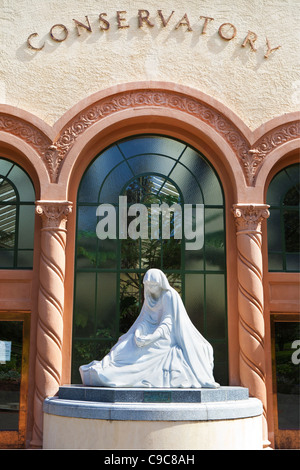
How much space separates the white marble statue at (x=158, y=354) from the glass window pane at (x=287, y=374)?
376 cm

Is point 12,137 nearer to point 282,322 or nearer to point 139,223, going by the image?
point 139,223

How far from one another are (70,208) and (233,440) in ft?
19.9

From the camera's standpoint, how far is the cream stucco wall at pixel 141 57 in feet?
39.8

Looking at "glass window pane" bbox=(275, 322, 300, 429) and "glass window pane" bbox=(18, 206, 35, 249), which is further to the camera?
"glass window pane" bbox=(18, 206, 35, 249)

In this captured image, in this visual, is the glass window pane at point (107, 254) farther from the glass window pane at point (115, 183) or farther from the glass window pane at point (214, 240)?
the glass window pane at point (214, 240)

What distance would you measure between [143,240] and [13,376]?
14.1ft

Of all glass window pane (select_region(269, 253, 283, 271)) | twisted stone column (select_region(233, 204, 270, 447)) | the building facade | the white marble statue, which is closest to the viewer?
the white marble statue

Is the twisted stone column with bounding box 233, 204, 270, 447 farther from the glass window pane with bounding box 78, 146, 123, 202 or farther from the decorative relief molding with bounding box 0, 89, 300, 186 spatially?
the glass window pane with bounding box 78, 146, 123, 202

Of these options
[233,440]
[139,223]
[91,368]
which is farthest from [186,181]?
[233,440]

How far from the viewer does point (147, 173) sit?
12.6 metres

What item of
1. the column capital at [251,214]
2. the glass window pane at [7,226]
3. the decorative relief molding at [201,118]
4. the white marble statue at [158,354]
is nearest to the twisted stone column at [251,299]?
the column capital at [251,214]

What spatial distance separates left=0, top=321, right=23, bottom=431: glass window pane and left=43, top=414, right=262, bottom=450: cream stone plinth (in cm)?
406

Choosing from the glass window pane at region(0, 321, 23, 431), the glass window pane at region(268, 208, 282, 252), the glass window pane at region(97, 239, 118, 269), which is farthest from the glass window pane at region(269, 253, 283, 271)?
the glass window pane at region(0, 321, 23, 431)

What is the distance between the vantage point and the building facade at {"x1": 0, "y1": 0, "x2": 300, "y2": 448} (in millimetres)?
11695
